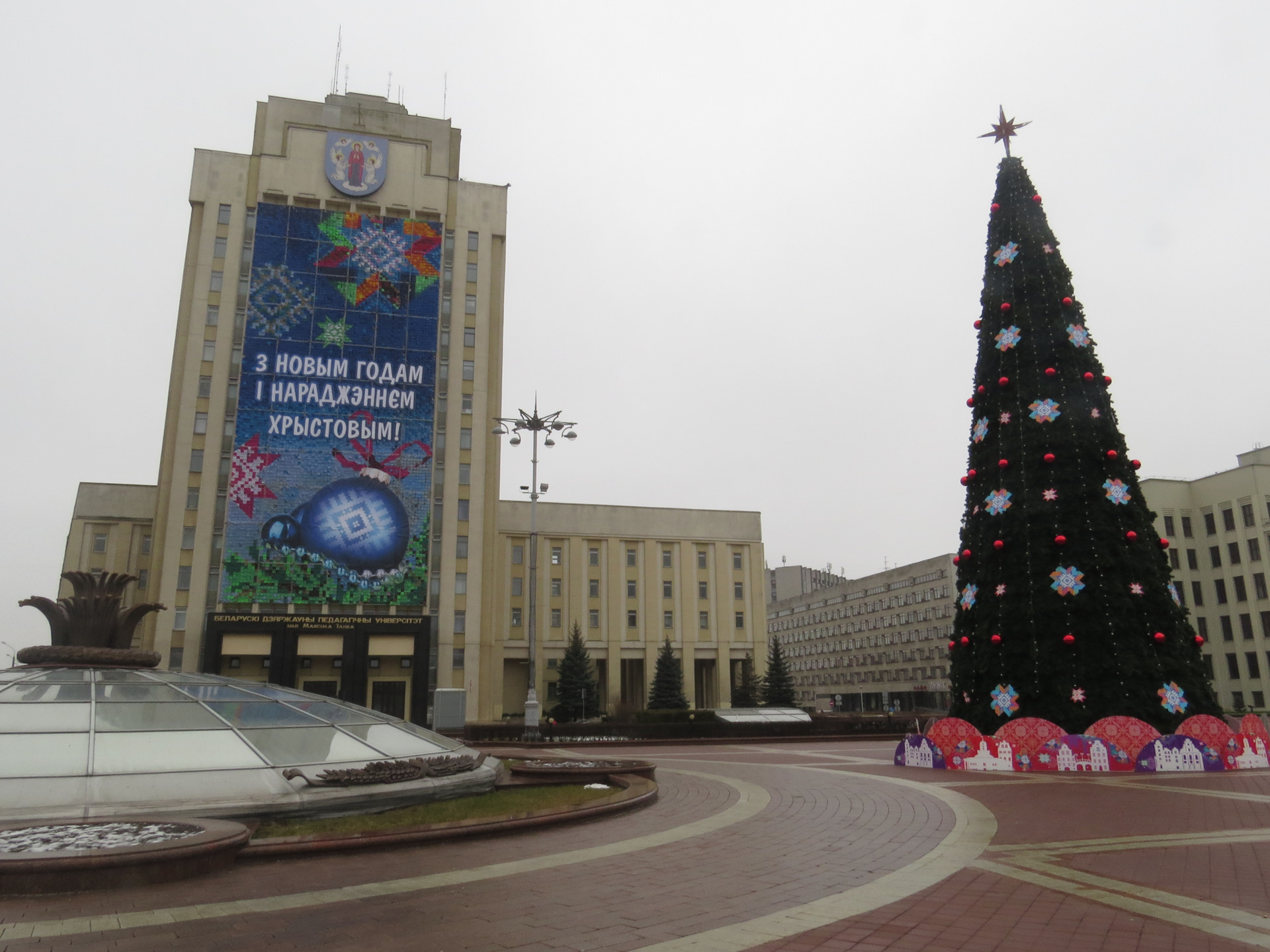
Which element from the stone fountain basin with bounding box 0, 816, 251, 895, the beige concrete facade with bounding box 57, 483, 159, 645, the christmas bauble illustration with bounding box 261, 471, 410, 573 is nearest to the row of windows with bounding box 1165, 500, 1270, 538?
the christmas bauble illustration with bounding box 261, 471, 410, 573

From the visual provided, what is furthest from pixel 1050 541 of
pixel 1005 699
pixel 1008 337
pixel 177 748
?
pixel 177 748

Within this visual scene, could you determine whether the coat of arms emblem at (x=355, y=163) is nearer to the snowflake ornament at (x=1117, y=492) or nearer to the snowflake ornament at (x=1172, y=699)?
the snowflake ornament at (x=1117, y=492)

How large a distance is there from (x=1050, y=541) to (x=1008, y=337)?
4.61 metres

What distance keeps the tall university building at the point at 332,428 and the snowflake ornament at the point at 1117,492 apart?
32301 millimetres

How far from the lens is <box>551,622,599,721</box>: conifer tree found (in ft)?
161

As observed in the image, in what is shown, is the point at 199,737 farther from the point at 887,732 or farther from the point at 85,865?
the point at 887,732

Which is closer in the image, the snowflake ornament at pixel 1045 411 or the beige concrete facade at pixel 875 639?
the snowflake ornament at pixel 1045 411

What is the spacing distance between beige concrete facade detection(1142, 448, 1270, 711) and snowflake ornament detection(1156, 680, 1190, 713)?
42880mm

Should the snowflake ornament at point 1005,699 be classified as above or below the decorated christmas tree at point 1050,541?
below

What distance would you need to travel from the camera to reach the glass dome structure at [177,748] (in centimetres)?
891

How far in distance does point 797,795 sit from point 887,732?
851 inches

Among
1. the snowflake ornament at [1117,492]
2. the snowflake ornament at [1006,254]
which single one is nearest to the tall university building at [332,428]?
the snowflake ornament at [1006,254]

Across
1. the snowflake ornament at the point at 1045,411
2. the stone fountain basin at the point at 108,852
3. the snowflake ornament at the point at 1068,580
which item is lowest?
the stone fountain basin at the point at 108,852

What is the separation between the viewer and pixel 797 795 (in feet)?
41.8
